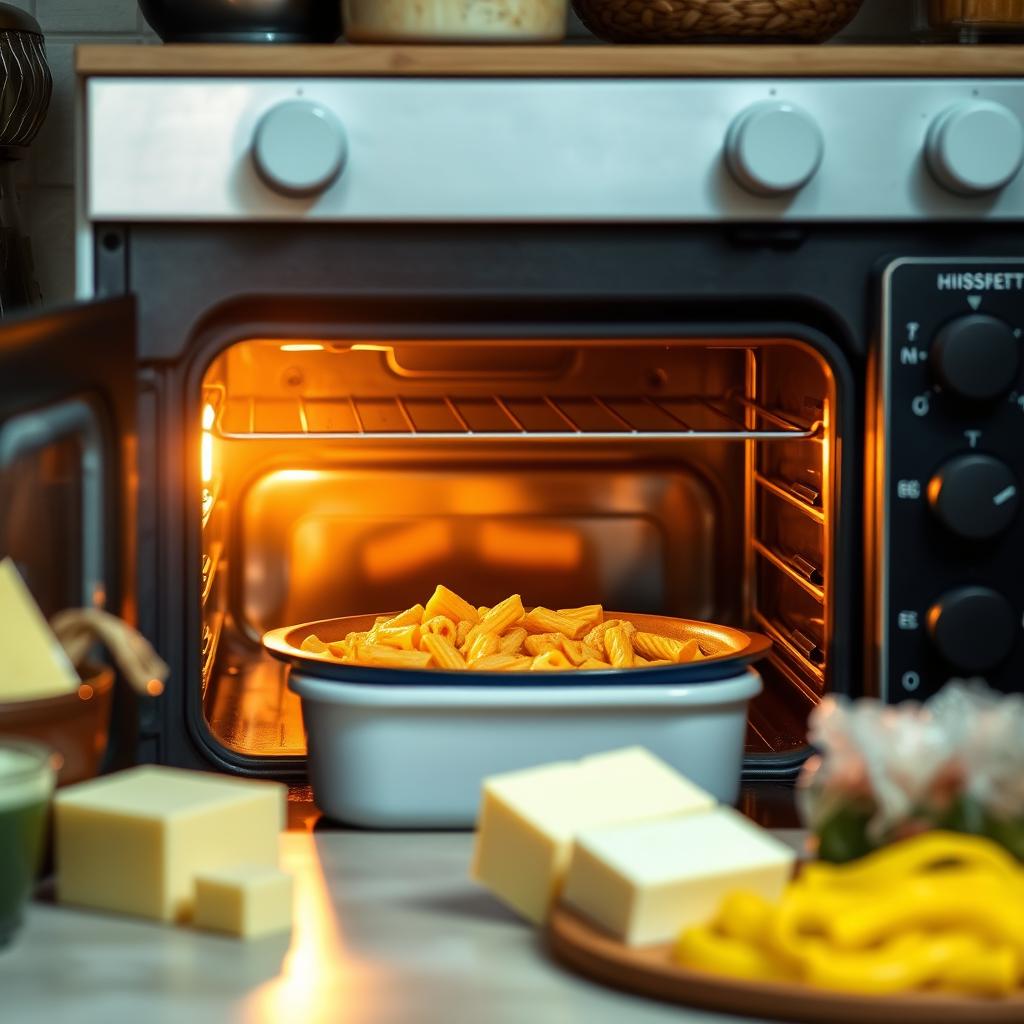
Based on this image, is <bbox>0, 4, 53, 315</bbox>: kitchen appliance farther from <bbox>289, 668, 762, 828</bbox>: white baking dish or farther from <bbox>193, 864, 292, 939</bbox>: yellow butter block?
<bbox>193, 864, 292, 939</bbox>: yellow butter block

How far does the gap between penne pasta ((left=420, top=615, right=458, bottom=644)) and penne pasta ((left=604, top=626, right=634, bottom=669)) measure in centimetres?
13

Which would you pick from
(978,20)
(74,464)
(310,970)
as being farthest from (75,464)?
(978,20)

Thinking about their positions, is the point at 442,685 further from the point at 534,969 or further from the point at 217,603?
the point at 217,603

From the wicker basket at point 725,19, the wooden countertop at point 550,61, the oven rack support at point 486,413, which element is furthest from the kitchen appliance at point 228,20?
the oven rack support at point 486,413

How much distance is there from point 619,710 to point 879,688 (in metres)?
0.22

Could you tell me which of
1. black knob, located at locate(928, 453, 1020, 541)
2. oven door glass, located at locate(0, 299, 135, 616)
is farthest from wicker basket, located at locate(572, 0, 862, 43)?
oven door glass, located at locate(0, 299, 135, 616)

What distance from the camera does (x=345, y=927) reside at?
0.95 metres

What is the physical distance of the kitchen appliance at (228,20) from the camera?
1256 mm

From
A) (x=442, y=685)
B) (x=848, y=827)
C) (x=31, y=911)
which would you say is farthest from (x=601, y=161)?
(x=31, y=911)

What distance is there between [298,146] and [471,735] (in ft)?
1.44

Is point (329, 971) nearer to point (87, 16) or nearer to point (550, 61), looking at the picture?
point (550, 61)

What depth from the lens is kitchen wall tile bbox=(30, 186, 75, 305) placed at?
5.88 feet

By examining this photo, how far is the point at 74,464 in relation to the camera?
107 centimetres

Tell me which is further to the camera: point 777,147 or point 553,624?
point 553,624
